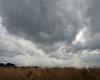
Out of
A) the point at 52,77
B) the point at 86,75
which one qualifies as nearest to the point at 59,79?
the point at 52,77

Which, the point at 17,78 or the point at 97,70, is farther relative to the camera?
the point at 97,70

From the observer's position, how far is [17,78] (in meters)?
21.0

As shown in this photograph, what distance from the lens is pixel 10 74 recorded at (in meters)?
22.8

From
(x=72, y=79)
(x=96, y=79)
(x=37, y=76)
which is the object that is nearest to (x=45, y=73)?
(x=37, y=76)

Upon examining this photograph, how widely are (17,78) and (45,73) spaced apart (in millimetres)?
3232

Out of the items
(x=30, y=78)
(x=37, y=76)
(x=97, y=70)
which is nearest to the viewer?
(x=30, y=78)

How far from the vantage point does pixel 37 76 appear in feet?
72.1

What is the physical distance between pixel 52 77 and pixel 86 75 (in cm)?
301

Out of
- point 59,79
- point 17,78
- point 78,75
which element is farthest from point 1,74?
point 78,75

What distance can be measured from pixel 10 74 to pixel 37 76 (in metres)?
2.68

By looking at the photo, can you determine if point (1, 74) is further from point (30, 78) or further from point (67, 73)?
point (67, 73)

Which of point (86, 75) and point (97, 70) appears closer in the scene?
point (86, 75)

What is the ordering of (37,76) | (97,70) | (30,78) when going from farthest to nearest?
(97,70) < (37,76) < (30,78)

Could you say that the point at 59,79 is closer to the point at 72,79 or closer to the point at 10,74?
the point at 72,79
